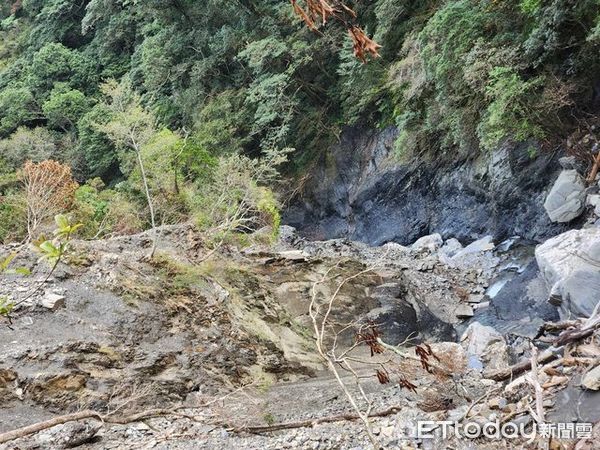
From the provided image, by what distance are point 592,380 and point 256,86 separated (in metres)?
14.0

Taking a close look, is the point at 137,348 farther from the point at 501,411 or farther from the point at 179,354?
the point at 501,411

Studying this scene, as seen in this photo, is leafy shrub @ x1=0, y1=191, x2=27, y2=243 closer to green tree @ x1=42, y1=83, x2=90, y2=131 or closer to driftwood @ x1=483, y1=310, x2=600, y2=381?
green tree @ x1=42, y1=83, x2=90, y2=131

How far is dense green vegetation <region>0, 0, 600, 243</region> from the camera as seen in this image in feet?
29.3

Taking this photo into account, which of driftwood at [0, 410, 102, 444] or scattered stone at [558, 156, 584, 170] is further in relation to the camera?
scattered stone at [558, 156, 584, 170]

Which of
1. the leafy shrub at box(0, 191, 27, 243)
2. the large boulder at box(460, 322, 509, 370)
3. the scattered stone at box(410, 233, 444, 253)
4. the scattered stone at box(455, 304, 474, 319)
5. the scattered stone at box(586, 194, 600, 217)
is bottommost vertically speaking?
the scattered stone at box(410, 233, 444, 253)

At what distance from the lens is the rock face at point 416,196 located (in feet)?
36.3

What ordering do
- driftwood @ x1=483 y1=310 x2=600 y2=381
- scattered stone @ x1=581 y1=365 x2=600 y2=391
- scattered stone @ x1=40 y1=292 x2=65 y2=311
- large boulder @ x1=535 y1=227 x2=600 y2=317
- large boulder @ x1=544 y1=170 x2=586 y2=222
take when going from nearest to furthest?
scattered stone @ x1=581 y1=365 x2=600 y2=391 → driftwood @ x1=483 y1=310 x2=600 y2=381 → large boulder @ x1=535 y1=227 x2=600 y2=317 → scattered stone @ x1=40 y1=292 x2=65 y2=311 → large boulder @ x1=544 y1=170 x2=586 y2=222

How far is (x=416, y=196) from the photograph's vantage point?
14789mm

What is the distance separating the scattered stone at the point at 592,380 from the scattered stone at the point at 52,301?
642cm

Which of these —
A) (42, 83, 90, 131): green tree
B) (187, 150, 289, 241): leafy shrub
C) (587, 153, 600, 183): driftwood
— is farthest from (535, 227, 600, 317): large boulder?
(42, 83, 90, 131): green tree

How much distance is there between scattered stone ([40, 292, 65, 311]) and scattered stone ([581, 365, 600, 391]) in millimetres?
6423

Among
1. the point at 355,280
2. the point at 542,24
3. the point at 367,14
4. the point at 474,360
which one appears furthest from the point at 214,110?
the point at 474,360

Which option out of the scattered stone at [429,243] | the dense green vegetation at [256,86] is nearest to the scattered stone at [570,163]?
the dense green vegetation at [256,86]

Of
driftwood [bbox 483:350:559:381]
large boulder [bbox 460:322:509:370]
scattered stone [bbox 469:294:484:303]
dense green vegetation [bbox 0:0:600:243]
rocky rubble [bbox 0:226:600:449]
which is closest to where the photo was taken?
driftwood [bbox 483:350:559:381]
